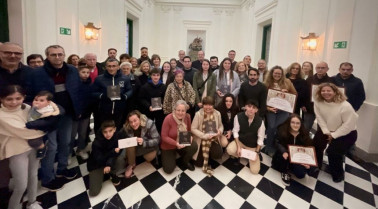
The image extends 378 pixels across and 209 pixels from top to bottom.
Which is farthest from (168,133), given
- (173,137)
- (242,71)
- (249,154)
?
(242,71)

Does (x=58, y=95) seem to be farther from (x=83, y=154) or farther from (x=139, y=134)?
(x=83, y=154)

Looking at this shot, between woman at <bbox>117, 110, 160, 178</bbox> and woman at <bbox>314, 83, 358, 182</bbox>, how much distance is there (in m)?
2.53

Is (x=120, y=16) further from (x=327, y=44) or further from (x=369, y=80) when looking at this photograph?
(x=369, y=80)

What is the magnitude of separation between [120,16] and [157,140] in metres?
5.23

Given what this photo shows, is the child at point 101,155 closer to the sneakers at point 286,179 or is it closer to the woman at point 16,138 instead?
the woman at point 16,138

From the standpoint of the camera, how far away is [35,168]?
213 centimetres

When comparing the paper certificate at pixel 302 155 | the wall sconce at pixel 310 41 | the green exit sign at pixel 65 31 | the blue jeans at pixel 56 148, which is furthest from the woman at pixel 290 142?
the green exit sign at pixel 65 31

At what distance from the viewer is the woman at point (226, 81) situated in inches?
152

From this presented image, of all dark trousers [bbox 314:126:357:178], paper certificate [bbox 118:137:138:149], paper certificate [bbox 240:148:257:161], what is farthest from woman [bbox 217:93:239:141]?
paper certificate [bbox 118:137:138:149]

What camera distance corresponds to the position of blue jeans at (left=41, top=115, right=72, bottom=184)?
7.95ft

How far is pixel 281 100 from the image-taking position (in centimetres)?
332

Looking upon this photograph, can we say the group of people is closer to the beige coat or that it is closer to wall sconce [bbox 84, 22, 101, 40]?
the beige coat

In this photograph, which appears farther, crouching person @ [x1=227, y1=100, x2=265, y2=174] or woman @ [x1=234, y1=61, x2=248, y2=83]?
woman @ [x1=234, y1=61, x2=248, y2=83]

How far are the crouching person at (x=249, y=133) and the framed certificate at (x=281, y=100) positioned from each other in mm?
442
